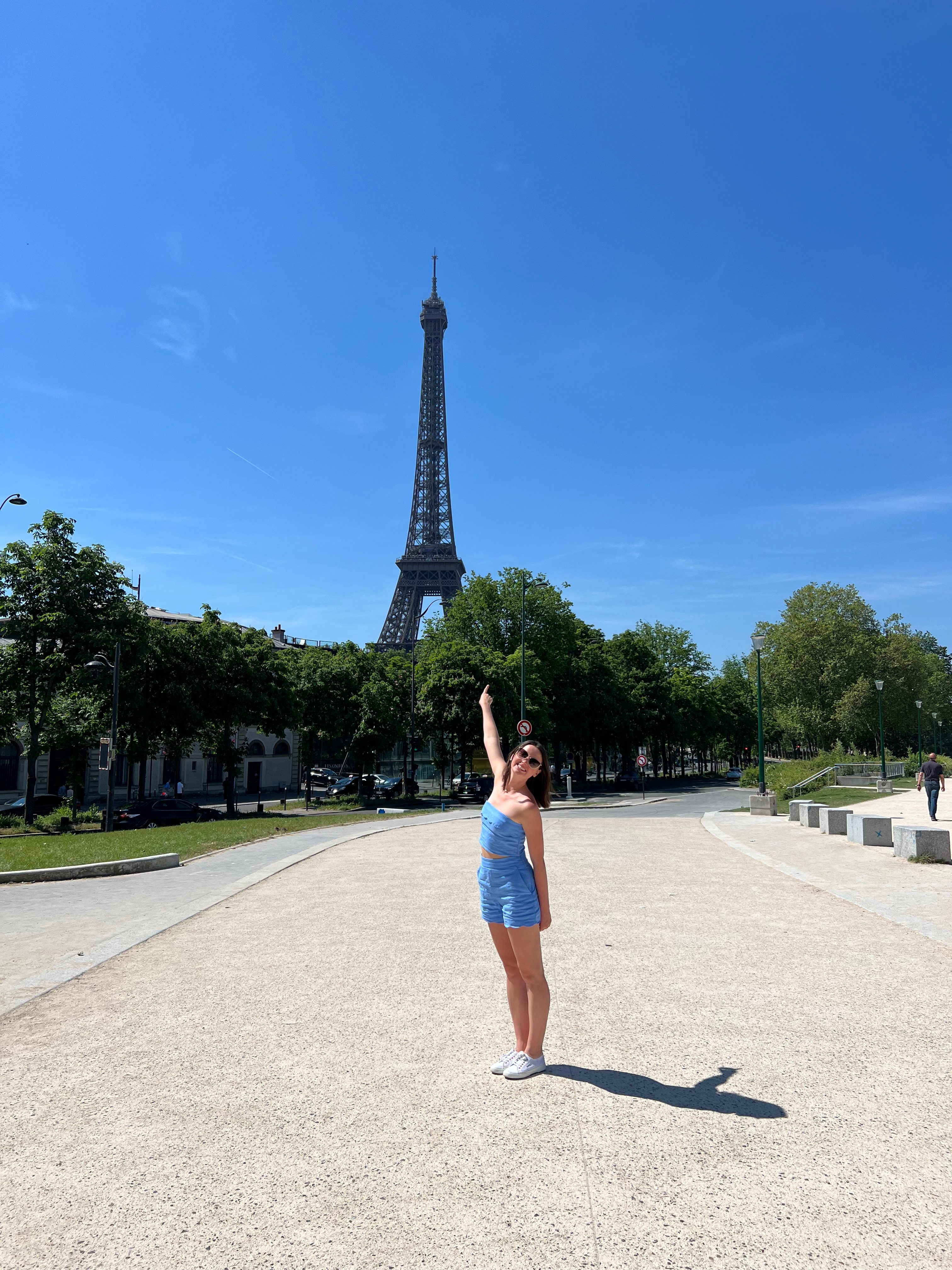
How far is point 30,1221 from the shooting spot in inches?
125

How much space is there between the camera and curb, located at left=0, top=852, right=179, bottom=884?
12.9 meters

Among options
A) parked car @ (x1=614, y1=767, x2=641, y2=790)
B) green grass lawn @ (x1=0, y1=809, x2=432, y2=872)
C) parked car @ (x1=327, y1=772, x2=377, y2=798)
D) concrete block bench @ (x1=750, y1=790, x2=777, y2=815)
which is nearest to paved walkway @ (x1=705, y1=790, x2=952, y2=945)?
concrete block bench @ (x1=750, y1=790, x2=777, y2=815)

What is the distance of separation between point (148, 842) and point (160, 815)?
41.6 feet

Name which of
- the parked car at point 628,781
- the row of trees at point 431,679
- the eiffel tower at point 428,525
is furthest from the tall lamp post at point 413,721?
the eiffel tower at point 428,525

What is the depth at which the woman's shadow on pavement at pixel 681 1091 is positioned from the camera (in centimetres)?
410

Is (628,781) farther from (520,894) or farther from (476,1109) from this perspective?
(476,1109)

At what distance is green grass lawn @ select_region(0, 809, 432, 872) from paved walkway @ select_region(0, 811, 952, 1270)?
8.34 meters

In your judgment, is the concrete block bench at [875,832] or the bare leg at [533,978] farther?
the concrete block bench at [875,832]

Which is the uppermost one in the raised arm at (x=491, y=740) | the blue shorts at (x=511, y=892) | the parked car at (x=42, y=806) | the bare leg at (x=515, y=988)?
the raised arm at (x=491, y=740)

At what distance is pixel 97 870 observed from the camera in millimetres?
13617

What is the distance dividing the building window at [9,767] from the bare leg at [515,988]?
157ft

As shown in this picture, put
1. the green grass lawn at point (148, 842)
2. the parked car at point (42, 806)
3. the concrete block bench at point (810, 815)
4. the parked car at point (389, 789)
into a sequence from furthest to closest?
the parked car at point (389, 789) → the parked car at point (42, 806) → the concrete block bench at point (810, 815) → the green grass lawn at point (148, 842)

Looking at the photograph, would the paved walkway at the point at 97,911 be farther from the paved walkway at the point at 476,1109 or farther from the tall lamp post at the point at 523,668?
the tall lamp post at the point at 523,668

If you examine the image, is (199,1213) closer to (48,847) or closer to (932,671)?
(48,847)
